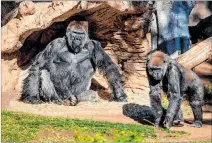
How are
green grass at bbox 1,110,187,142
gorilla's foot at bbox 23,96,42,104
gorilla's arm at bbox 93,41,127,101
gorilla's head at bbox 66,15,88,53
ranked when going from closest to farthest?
green grass at bbox 1,110,187,142
gorilla's foot at bbox 23,96,42,104
gorilla's head at bbox 66,15,88,53
gorilla's arm at bbox 93,41,127,101

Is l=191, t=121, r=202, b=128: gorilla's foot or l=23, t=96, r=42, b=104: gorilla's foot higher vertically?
l=191, t=121, r=202, b=128: gorilla's foot

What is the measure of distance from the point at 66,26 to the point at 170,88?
460 centimetres

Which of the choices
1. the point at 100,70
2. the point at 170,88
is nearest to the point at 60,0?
the point at 100,70

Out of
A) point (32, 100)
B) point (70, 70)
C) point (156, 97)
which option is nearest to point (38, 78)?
point (32, 100)

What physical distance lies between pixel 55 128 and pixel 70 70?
12.7 ft

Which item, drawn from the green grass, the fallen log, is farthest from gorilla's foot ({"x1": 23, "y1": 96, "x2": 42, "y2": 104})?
the fallen log

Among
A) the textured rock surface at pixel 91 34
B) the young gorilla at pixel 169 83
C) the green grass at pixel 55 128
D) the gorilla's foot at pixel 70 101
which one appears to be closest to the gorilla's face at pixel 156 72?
the young gorilla at pixel 169 83

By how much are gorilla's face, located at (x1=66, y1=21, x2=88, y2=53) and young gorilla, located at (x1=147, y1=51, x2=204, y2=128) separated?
3.09 metres

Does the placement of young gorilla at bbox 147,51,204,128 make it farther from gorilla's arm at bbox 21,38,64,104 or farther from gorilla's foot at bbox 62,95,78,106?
gorilla's arm at bbox 21,38,64,104

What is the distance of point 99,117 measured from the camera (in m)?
10.5

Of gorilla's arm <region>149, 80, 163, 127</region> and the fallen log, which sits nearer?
gorilla's arm <region>149, 80, 163, 127</region>

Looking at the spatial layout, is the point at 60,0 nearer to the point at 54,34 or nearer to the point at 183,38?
the point at 54,34

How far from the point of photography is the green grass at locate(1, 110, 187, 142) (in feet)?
26.1

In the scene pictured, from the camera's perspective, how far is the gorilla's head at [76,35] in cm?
1229
